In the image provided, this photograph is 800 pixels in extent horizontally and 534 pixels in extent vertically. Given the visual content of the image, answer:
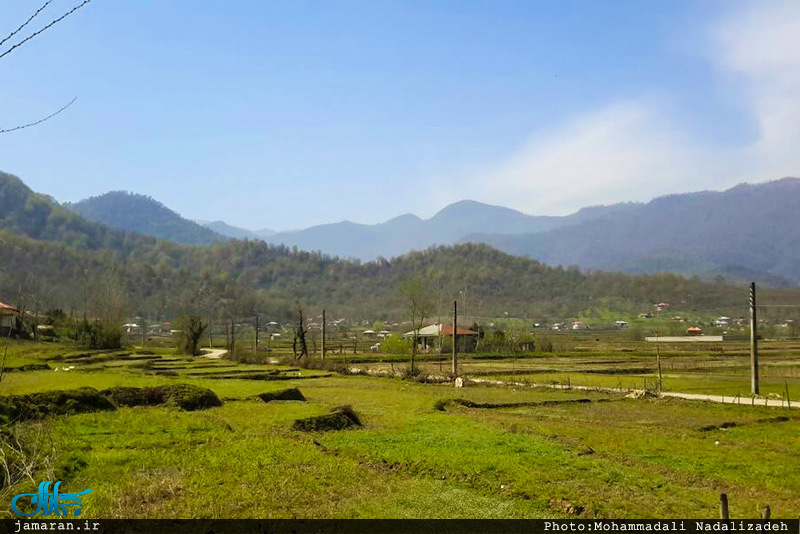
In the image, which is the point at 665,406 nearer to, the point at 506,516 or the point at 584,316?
the point at 506,516

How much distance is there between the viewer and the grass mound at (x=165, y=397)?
22.2 metres

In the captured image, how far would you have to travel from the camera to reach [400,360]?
69.6m

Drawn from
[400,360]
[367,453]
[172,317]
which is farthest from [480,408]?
[172,317]

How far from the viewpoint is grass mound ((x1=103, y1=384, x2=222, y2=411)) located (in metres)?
22.2

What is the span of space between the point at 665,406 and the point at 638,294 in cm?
15888

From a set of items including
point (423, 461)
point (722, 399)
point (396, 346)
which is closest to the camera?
point (423, 461)

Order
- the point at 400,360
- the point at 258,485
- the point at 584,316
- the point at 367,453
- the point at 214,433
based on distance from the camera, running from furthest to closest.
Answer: the point at 584,316, the point at 400,360, the point at 214,433, the point at 367,453, the point at 258,485

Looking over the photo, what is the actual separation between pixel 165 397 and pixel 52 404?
476 centimetres

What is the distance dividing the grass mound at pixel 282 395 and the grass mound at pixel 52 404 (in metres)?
7.44

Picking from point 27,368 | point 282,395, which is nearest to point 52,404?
point 282,395

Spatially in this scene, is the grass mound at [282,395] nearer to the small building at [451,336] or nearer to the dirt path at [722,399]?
the dirt path at [722,399]

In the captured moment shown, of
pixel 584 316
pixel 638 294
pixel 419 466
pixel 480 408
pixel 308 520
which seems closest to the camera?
pixel 308 520

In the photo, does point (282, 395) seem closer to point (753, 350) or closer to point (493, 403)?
point (493, 403)

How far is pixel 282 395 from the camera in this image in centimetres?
2766
